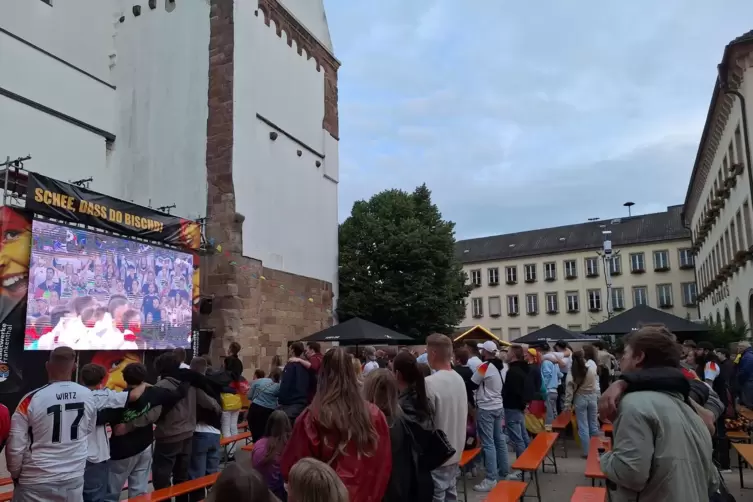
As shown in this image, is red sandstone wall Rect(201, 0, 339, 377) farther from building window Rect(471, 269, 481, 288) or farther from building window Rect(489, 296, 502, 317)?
building window Rect(471, 269, 481, 288)

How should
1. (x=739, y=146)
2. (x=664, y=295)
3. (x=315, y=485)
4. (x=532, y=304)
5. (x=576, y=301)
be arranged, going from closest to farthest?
(x=315, y=485) → (x=739, y=146) → (x=664, y=295) → (x=576, y=301) → (x=532, y=304)

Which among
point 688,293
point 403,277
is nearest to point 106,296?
point 403,277

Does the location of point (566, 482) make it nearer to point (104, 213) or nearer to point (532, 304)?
point (104, 213)

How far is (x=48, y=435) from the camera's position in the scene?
418 centimetres

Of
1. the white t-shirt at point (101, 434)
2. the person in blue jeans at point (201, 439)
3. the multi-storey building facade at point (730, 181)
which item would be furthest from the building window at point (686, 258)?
the white t-shirt at point (101, 434)

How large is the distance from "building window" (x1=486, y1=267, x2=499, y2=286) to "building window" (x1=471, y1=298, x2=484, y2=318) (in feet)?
6.09

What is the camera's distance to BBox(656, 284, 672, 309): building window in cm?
4781

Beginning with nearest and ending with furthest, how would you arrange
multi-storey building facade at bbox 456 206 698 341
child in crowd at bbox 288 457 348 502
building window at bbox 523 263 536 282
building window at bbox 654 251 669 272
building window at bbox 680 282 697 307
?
child in crowd at bbox 288 457 348 502 → building window at bbox 680 282 697 307 → multi-storey building facade at bbox 456 206 698 341 → building window at bbox 654 251 669 272 → building window at bbox 523 263 536 282

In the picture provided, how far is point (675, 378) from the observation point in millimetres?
2705

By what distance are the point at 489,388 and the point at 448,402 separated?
2.81 meters

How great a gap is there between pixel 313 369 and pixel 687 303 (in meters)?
47.6

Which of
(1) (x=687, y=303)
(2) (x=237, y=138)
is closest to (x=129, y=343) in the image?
(2) (x=237, y=138)

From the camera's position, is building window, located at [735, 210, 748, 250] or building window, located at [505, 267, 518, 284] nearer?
building window, located at [735, 210, 748, 250]

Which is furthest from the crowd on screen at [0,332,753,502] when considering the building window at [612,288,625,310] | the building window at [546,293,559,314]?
the building window at [546,293,559,314]
